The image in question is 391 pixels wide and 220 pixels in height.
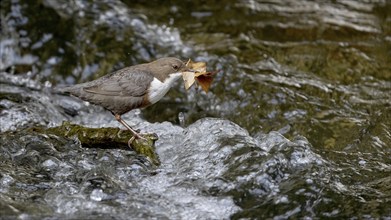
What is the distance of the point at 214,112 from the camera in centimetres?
590

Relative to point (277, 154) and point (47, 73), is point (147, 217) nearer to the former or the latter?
point (277, 154)

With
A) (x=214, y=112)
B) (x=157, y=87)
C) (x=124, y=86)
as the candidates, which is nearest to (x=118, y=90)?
(x=124, y=86)

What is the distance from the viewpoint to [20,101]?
18.5 feet

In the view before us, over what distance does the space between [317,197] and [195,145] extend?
107 centimetres

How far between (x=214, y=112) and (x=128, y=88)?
1.55m

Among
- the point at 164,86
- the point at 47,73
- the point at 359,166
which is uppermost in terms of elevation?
the point at 164,86

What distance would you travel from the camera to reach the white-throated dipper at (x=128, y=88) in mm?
4488

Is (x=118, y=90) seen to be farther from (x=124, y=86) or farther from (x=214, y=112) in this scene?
(x=214, y=112)

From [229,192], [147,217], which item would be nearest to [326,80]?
[229,192]

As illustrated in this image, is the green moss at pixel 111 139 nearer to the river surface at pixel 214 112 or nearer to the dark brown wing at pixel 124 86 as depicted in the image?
the river surface at pixel 214 112

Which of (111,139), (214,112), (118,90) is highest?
(118,90)

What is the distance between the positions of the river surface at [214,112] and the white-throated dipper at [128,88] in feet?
1.01

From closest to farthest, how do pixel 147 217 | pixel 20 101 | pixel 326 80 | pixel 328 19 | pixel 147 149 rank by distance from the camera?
pixel 147 217, pixel 147 149, pixel 20 101, pixel 326 80, pixel 328 19

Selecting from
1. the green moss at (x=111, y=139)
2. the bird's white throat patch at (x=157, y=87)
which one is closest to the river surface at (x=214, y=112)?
the green moss at (x=111, y=139)
